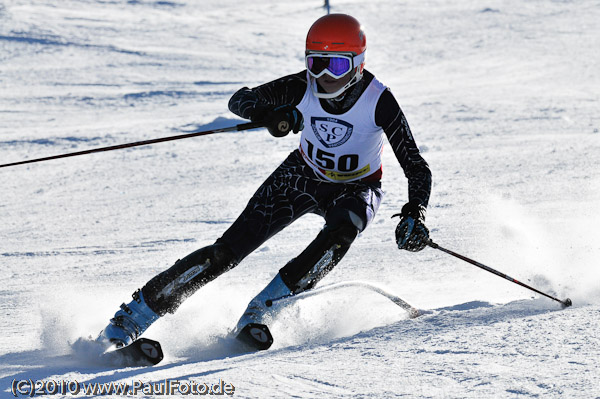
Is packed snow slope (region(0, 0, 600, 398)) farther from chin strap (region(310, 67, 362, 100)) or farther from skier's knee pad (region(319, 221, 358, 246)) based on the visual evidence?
chin strap (region(310, 67, 362, 100))

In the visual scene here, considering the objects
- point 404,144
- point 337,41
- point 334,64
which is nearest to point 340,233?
point 404,144

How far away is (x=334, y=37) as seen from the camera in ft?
13.7

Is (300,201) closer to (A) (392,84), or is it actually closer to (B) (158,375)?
(B) (158,375)

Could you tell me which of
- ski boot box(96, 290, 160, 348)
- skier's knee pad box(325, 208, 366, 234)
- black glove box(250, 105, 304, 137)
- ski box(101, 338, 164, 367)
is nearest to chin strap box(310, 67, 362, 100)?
black glove box(250, 105, 304, 137)

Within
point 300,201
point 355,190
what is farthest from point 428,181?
point 300,201

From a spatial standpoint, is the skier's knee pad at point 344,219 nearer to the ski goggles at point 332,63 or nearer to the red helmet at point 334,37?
the ski goggles at point 332,63

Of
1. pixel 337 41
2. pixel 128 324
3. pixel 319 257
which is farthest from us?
pixel 337 41

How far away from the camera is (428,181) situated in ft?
13.6

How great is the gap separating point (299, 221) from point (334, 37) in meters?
3.22

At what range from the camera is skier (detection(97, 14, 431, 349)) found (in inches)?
151

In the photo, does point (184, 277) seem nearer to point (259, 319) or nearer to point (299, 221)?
point (259, 319)

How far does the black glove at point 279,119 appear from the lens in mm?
3969

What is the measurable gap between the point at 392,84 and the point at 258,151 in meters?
5.31

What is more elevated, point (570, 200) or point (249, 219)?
point (249, 219)
